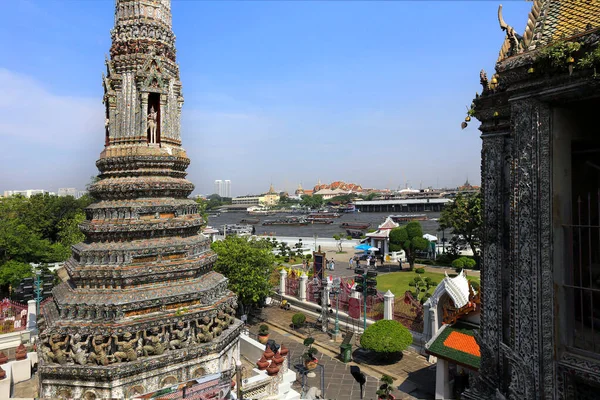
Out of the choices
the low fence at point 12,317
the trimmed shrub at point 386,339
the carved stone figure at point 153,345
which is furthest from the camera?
the low fence at point 12,317

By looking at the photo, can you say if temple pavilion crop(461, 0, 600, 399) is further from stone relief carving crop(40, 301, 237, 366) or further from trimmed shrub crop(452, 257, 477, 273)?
trimmed shrub crop(452, 257, 477, 273)

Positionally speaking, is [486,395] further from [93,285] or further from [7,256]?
[7,256]

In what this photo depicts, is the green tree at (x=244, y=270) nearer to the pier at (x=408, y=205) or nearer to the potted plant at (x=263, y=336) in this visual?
the potted plant at (x=263, y=336)

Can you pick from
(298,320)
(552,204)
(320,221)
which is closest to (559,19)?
(552,204)

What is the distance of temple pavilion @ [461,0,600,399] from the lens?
156 inches

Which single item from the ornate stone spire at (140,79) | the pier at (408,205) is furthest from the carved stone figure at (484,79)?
the pier at (408,205)

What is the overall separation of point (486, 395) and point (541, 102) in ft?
11.7

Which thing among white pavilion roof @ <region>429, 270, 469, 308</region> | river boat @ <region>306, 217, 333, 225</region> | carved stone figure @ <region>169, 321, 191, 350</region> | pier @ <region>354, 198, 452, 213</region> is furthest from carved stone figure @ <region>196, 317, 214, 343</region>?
pier @ <region>354, 198, 452, 213</region>

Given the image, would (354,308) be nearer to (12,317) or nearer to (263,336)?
(263,336)

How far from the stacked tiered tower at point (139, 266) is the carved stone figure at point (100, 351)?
0.9 inches

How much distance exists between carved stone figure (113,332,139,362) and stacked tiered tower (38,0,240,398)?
0.02 metres

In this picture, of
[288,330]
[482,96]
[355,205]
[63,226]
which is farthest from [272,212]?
[482,96]

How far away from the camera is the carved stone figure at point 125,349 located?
9234 millimetres

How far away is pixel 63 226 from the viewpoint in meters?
35.8
